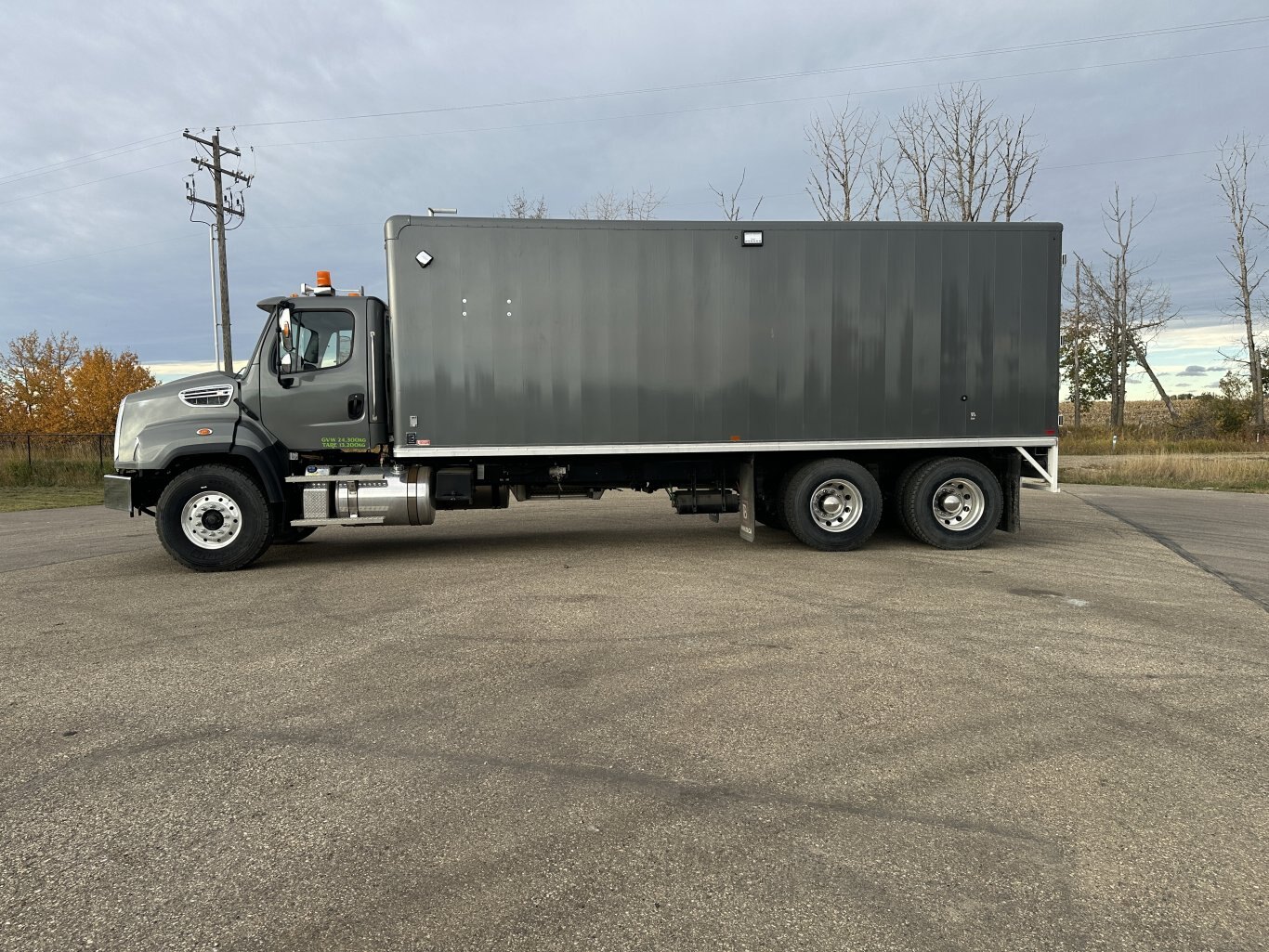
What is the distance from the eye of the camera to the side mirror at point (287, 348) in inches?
318

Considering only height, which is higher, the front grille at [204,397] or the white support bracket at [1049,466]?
the front grille at [204,397]

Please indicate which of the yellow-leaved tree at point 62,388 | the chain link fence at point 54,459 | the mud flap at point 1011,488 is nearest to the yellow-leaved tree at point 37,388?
the yellow-leaved tree at point 62,388

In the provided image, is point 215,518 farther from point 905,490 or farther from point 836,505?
point 905,490

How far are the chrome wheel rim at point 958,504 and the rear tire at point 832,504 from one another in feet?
2.56

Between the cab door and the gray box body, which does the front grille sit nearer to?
the cab door

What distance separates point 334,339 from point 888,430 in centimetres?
598

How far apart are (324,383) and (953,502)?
6.98 m

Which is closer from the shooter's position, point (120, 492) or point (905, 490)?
point (120, 492)

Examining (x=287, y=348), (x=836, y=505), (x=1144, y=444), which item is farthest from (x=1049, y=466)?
(x=1144, y=444)

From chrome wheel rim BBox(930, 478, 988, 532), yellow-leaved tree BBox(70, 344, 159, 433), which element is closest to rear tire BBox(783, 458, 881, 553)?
chrome wheel rim BBox(930, 478, 988, 532)

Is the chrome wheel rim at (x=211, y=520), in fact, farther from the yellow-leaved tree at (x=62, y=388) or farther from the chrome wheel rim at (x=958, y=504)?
the yellow-leaved tree at (x=62, y=388)

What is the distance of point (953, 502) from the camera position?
870 cm

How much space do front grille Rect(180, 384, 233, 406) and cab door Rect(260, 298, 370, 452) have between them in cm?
39

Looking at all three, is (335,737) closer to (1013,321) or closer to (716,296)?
(716,296)
